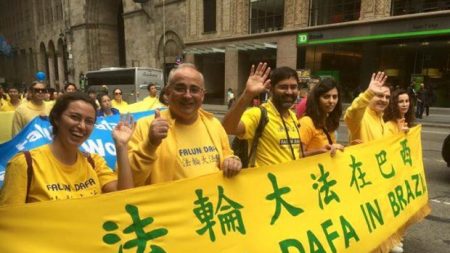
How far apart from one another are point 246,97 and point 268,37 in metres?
21.5

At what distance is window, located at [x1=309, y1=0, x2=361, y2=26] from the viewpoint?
19.5 meters

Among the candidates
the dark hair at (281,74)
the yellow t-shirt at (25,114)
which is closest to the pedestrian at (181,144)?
the dark hair at (281,74)

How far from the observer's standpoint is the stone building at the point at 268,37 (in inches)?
701

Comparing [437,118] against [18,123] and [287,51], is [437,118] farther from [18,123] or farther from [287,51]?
[18,123]

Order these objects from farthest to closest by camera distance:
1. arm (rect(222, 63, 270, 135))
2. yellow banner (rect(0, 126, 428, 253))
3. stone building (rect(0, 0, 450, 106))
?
stone building (rect(0, 0, 450, 106)), arm (rect(222, 63, 270, 135)), yellow banner (rect(0, 126, 428, 253))

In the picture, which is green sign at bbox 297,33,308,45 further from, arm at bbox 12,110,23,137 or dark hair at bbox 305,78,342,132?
dark hair at bbox 305,78,342,132

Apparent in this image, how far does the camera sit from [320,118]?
321cm

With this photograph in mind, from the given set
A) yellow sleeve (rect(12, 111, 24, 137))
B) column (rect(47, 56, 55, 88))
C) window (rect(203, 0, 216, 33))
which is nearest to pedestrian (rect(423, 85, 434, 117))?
window (rect(203, 0, 216, 33))

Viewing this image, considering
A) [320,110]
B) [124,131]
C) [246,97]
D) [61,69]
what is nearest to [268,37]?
[320,110]

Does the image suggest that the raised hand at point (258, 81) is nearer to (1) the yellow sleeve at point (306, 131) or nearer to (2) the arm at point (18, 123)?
(1) the yellow sleeve at point (306, 131)

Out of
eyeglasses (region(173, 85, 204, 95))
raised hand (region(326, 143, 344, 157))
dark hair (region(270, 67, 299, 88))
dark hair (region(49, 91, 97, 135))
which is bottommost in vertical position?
raised hand (region(326, 143, 344, 157))

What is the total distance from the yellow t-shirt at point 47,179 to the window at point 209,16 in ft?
84.3

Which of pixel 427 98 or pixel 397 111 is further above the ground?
pixel 397 111

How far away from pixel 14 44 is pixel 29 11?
9.24 metres
